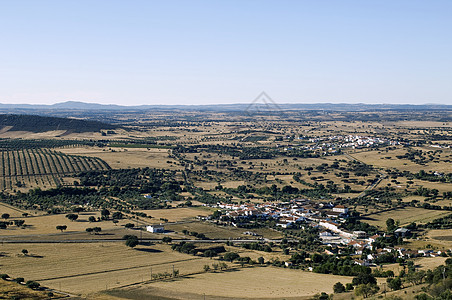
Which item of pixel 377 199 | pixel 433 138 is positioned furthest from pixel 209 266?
pixel 433 138

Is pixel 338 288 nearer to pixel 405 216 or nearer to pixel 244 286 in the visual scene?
pixel 244 286

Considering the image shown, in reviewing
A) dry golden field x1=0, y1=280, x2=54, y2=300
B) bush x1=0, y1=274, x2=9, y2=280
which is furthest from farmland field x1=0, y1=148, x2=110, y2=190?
dry golden field x1=0, y1=280, x2=54, y2=300

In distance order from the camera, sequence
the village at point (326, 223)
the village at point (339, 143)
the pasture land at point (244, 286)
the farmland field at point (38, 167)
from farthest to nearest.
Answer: the village at point (339, 143) → the farmland field at point (38, 167) → the village at point (326, 223) → the pasture land at point (244, 286)

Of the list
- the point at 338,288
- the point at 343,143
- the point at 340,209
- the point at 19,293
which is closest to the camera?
the point at 19,293

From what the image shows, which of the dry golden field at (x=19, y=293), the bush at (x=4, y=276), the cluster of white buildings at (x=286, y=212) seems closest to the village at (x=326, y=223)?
the cluster of white buildings at (x=286, y=212)

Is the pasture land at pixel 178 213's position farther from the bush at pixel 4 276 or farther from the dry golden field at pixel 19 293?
the dry golden field at pixel 19 293

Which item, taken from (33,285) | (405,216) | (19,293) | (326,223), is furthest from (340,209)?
(19,293)

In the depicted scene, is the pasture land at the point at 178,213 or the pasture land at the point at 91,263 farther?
the pasture land at the point at 178,213

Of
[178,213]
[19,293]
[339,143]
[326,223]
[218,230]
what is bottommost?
[218,230]

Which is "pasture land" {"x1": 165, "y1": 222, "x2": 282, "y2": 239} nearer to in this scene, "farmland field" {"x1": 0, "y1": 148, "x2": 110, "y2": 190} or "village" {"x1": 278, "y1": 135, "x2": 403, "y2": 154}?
"farmland field" {"x1": 0, "y1": 148, "x2": 110, "y2": 190}

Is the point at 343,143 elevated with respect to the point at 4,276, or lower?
elevated

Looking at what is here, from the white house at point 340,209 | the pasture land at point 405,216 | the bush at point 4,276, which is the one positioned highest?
the bush at point 4,276

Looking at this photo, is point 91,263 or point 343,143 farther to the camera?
Answer: point 343,143
